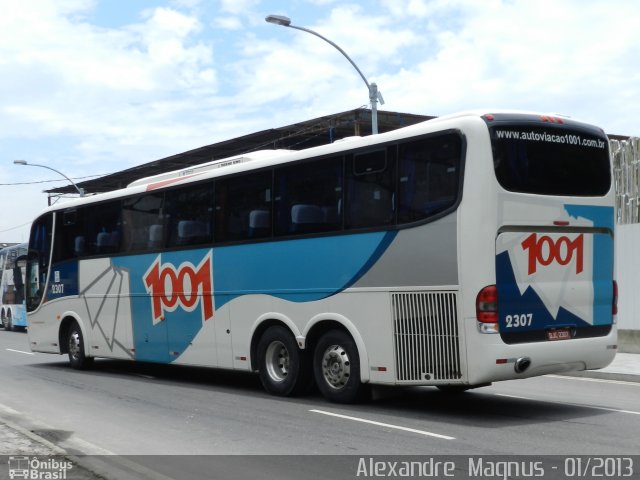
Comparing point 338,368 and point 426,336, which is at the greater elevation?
point 426,336

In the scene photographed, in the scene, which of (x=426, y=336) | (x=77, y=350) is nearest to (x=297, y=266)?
(x=426, y=336)

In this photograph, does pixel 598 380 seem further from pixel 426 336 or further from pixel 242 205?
pixel 242 205

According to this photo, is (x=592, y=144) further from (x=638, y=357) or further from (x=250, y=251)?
(x=638, y=357)

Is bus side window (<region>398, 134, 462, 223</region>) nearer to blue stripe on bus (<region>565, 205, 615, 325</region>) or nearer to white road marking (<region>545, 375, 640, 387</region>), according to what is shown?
blue stripe on bus (<region>565, 205, 615, 325</region>)

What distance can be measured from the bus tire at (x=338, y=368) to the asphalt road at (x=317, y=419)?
A: 0.61 ft

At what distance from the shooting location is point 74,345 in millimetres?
17844

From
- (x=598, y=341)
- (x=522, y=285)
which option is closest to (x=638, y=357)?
(x=598, y=341)

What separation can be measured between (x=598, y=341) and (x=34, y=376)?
35.0 ft

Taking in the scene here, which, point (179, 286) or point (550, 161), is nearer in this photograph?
point (550, 161)

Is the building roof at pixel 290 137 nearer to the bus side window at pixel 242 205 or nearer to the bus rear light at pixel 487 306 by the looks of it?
the bus side window at pixel 242 205

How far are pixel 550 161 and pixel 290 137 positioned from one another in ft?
84.3

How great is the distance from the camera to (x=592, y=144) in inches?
424

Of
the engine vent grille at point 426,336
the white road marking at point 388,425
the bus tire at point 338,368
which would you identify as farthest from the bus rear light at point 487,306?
the bus tire at point 338,368

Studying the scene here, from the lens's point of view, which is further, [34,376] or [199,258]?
[34,376]
